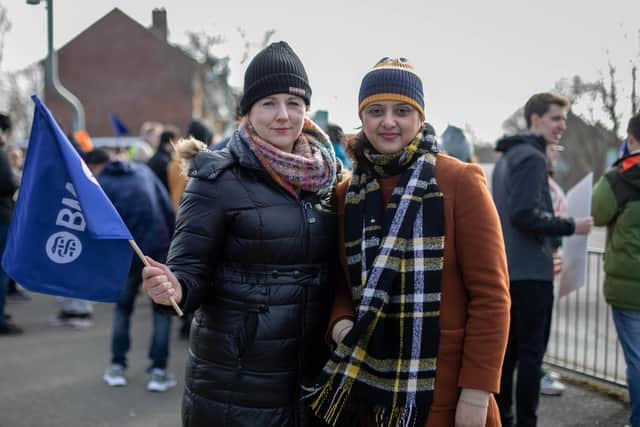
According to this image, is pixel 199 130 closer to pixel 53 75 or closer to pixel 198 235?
pixel 53 75

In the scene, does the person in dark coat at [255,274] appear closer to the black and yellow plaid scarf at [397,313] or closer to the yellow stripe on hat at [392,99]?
the black and yellow plaid scarf at [397,313]

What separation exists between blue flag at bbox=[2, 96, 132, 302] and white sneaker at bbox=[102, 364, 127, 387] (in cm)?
323

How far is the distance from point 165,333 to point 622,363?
427 centimetres

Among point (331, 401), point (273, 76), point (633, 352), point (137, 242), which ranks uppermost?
point (273, 76)

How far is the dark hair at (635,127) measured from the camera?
375cm

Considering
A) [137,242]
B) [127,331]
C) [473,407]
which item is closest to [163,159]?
[137,242]

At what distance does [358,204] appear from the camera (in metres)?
2.32

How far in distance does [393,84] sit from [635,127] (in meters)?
2.23

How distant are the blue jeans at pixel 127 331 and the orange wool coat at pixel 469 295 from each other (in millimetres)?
3392

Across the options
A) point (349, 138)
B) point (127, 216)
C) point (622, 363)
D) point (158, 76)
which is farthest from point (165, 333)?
point (158, 76)

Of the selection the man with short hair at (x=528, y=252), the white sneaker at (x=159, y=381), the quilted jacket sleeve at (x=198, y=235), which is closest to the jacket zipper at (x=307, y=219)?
the quilted jacket sleeve at (x=198, y=235)

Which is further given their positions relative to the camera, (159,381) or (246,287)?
(159,381)

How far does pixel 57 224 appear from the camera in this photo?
2.11 metres

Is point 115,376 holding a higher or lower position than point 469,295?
lower
